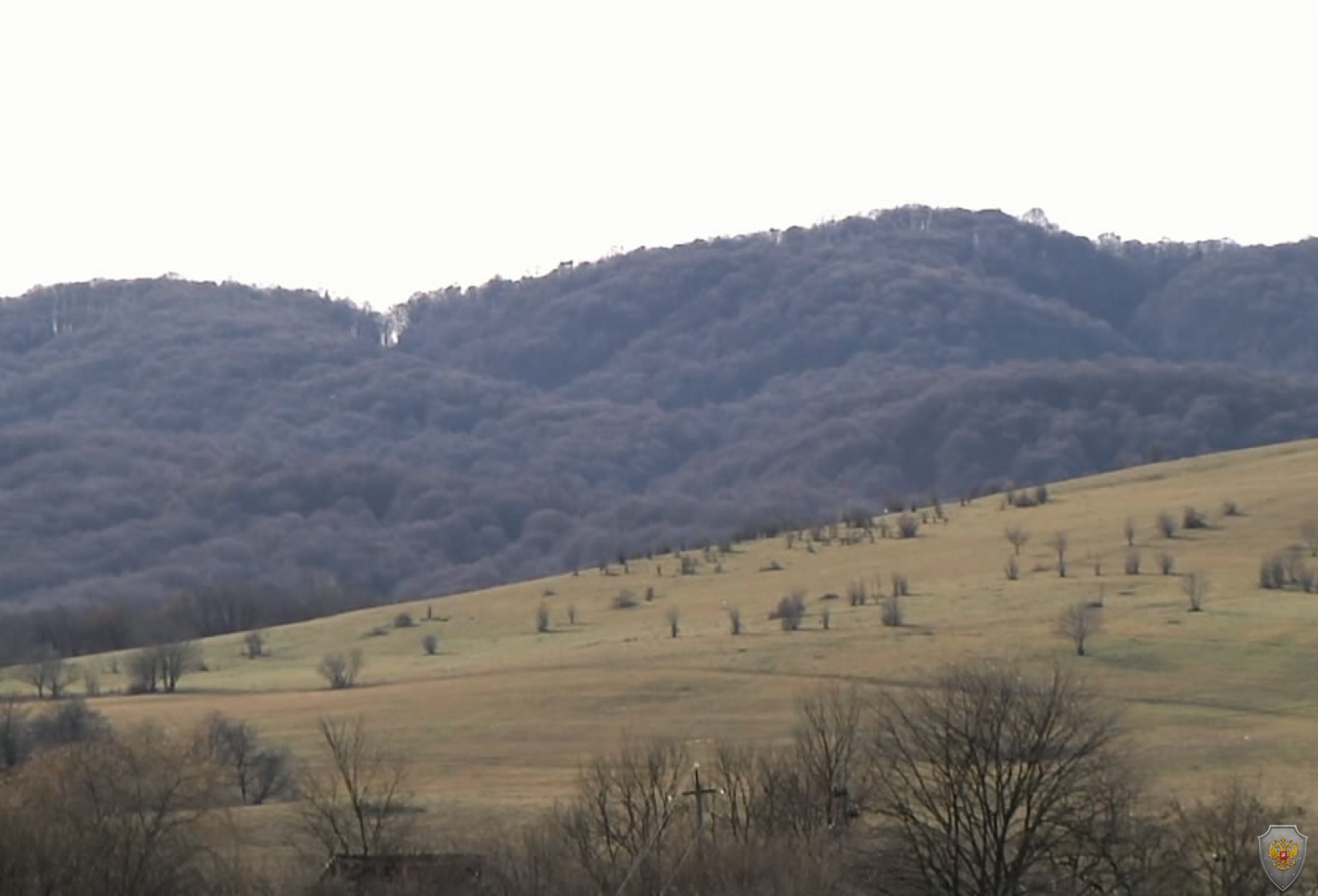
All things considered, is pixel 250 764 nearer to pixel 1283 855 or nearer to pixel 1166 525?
pixel 1283 855

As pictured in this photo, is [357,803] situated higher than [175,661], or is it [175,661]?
[175,661]

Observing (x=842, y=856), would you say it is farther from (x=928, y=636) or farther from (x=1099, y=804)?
(x=928, y=636)

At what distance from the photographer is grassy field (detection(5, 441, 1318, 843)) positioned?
232 feet

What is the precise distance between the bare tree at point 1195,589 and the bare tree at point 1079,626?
492 cm

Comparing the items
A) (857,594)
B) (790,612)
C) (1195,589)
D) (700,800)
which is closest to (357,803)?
(700,800)

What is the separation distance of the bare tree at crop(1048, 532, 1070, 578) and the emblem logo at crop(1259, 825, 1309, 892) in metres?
62.9

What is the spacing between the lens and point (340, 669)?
328ft

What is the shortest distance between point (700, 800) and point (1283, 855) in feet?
49.3

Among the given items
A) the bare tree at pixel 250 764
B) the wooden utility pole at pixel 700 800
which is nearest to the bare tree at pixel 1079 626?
the bare tree at pixel 250 764

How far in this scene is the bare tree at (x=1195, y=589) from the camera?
89312 millimetres

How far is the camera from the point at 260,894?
43.2m

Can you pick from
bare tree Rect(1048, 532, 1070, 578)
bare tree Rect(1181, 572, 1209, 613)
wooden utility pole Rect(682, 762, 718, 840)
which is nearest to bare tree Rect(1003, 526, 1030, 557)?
bare tree Rect(1048, 532, 1070, 578)

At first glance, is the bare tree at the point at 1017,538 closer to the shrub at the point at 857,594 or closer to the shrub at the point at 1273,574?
the shrub at the point at 857,594

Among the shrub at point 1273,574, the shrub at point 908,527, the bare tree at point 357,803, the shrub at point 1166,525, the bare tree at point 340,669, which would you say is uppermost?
the shrub at point 908,527
